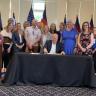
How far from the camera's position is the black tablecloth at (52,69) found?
5.33 meters

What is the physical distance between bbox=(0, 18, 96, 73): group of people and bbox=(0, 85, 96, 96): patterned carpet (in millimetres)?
901

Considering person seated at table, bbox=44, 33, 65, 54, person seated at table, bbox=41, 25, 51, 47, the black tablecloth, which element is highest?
person seated at table, bbox=41, 25, 51, 47

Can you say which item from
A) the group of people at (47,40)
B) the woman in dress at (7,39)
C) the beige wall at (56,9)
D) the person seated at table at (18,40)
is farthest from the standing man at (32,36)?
the beige wall at (56,9)

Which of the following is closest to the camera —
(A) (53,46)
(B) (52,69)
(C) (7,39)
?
(B) (52,69)

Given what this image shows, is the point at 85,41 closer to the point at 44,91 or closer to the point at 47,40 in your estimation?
the point at 47,40

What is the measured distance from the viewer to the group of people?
19.5 feet

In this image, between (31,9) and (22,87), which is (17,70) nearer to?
(22,87)

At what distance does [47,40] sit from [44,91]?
5.30 ft

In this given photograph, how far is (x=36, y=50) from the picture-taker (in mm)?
6477

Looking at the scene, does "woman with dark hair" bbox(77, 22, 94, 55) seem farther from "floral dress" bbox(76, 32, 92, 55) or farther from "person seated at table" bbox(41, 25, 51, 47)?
"person seated at table" bbox(41, 25, 51, 47)

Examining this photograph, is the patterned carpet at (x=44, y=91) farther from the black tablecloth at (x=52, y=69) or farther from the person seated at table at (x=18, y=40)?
the person seated at table at (x=18, y=40)

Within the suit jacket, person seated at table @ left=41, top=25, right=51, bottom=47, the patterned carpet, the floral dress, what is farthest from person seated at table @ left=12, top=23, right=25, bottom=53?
the patterned carpet

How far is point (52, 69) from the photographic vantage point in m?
5.37

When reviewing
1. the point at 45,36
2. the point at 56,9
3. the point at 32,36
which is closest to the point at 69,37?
the point at 45,36
